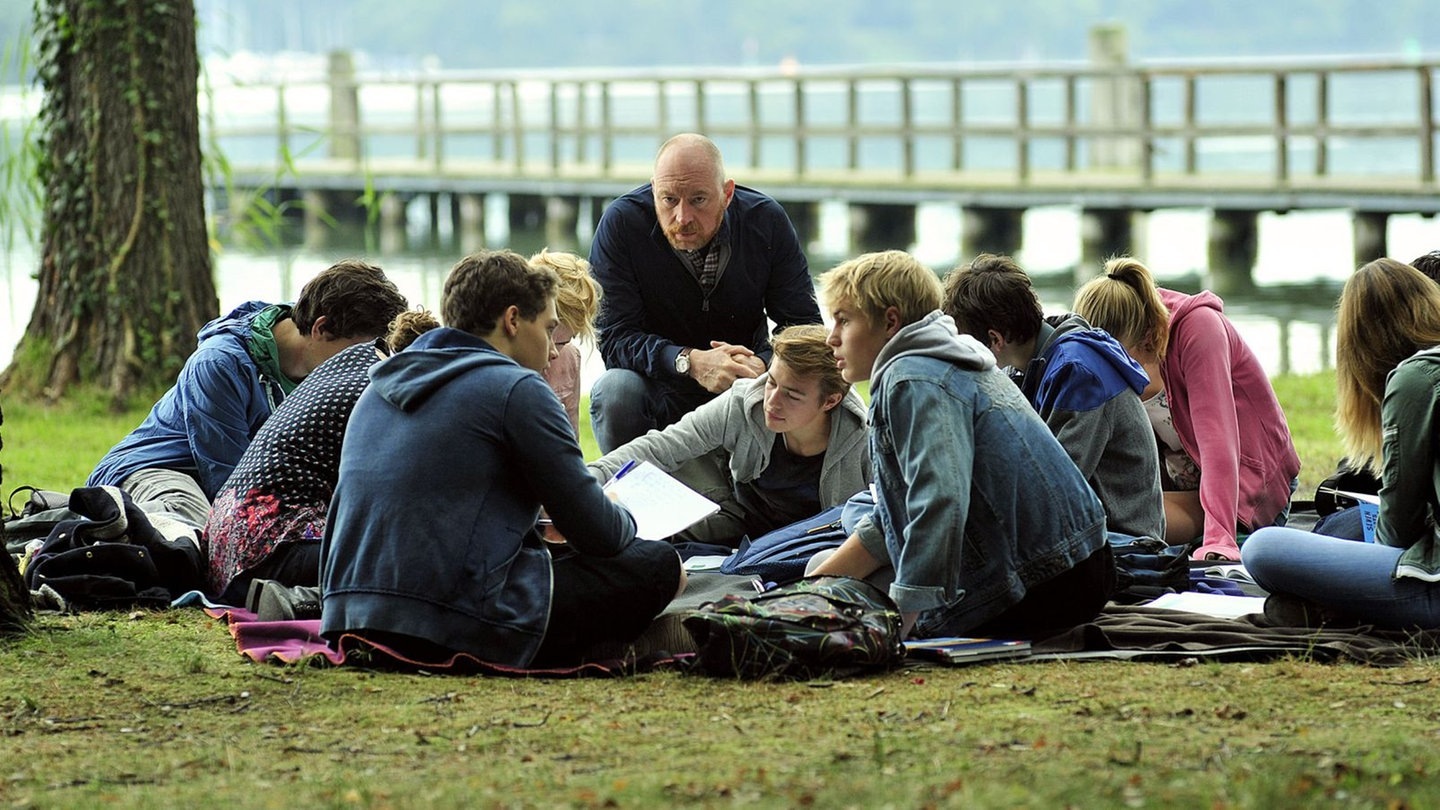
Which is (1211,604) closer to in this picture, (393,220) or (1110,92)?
(1110,92)

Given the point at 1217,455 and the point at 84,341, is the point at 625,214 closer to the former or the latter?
the point at 1217,455

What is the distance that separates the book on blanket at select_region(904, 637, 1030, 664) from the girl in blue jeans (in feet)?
2.40

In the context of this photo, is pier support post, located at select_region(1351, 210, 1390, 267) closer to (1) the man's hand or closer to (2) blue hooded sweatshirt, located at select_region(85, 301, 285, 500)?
(1) the man's hand

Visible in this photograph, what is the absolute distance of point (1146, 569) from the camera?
4.89 meters

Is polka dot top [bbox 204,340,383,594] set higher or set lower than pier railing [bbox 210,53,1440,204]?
Result: lower

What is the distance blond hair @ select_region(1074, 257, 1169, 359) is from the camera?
5.43m

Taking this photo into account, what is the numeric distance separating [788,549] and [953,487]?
1.24 m

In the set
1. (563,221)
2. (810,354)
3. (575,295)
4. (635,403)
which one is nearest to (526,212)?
(563,221)

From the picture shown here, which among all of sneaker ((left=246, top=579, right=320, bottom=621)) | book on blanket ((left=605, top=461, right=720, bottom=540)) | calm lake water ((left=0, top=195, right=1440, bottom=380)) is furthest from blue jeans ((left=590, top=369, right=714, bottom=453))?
calm lake water ((left=0, top=195, right=1440, bottom=380))

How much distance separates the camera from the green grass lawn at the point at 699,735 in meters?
2.92

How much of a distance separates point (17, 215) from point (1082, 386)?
6.19 meters

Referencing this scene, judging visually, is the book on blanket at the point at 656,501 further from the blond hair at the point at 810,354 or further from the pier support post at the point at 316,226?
the pier support post at the point at 316,226

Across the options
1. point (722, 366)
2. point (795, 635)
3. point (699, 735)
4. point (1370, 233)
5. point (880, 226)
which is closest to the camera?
point (699, 735)

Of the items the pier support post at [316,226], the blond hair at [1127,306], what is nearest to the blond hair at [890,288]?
the blond hair at [1127,306]
